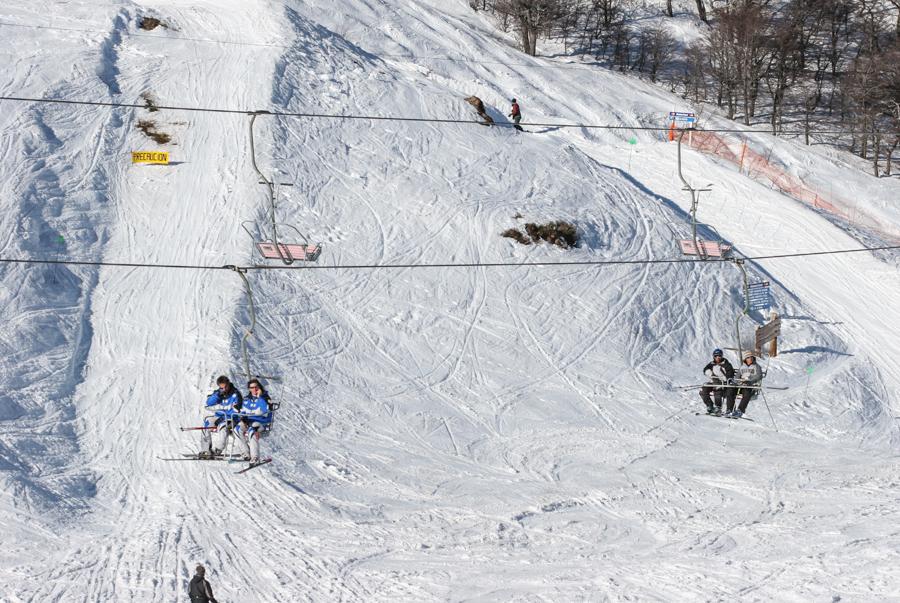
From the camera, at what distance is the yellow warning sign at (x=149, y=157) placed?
110 ft

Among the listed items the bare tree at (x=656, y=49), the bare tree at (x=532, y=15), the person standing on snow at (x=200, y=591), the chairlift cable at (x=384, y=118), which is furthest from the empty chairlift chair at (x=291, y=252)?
the bare tree at (x=656, y=49)

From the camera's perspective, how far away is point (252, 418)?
18531 mm

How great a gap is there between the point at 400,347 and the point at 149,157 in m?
11.3

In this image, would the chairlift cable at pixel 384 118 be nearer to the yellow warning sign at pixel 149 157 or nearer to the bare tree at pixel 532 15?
the yellow warning sign at pixel 149 157

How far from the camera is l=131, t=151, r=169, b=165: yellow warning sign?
110 feet

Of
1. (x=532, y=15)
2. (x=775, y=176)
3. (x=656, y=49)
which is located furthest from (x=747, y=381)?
(x=532, y=15)

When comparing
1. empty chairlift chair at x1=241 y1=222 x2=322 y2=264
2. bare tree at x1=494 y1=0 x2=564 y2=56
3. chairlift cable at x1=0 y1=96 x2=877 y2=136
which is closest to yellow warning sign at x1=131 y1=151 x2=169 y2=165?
chairlift cable at x1=0 y1=96 x2=877 y2=136

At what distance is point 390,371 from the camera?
27.2 meters

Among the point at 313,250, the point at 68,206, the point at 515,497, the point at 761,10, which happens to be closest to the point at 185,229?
the point at 68,206

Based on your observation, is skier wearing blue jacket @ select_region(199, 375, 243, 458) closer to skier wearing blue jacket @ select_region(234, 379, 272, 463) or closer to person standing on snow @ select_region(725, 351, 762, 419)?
skier wearing blue jacket @ select_region(234, 379, 272, 463)

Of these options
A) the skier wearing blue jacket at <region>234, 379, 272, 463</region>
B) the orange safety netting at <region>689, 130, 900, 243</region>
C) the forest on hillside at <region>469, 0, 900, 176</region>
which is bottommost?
the skier wearing blue jacket at <region>234, 379, 272, 463</region>

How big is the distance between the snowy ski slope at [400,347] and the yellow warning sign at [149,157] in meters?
0.52

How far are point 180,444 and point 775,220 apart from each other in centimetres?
2351

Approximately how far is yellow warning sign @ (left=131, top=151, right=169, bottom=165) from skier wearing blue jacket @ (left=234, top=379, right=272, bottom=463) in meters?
17.2
